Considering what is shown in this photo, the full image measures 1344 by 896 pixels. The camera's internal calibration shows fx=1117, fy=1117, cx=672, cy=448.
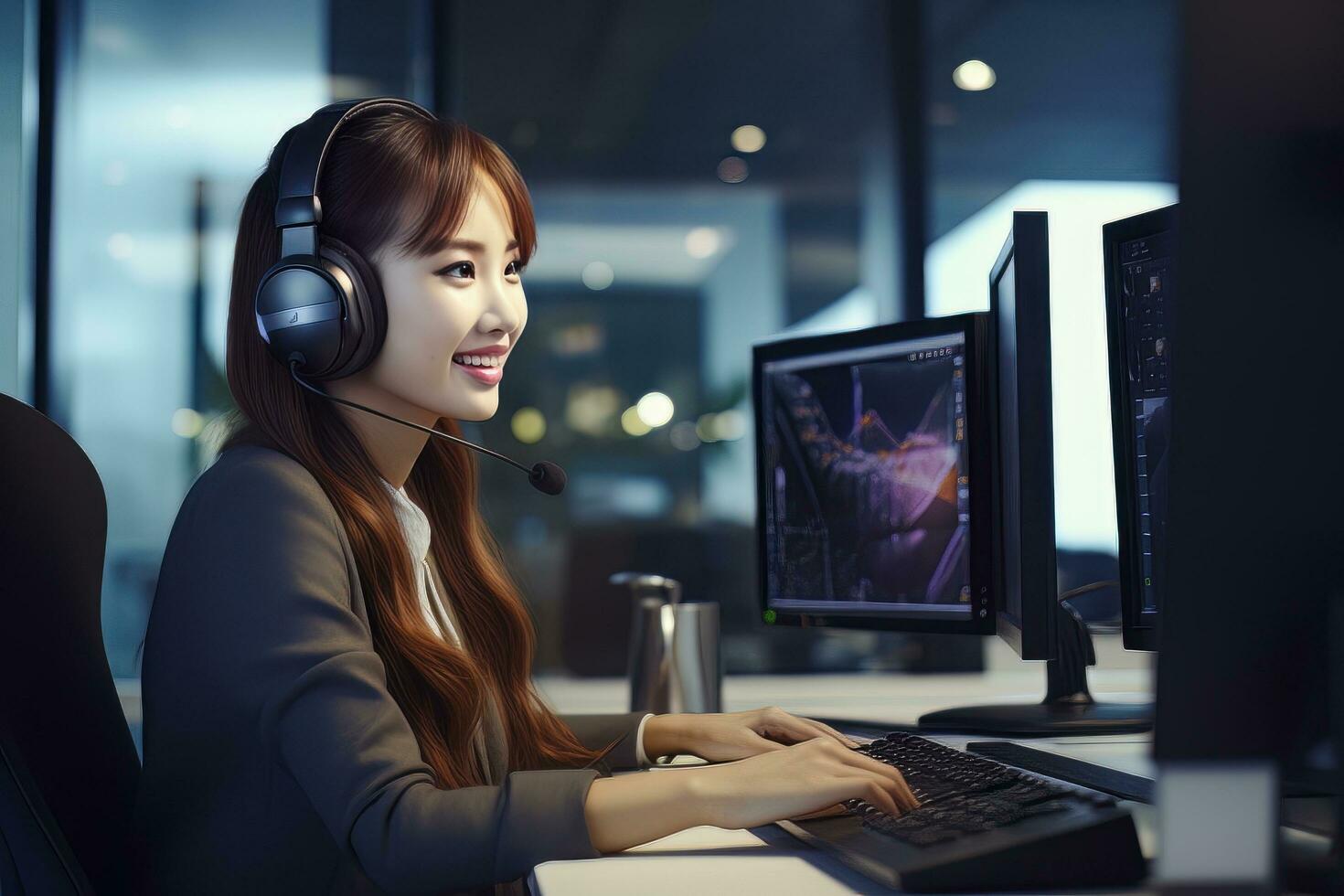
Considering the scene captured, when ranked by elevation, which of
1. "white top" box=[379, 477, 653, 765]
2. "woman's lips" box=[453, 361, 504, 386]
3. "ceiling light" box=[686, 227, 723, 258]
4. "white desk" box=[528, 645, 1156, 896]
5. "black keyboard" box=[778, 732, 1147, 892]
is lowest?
"white desk" box=[528, 645, 1156, 896]

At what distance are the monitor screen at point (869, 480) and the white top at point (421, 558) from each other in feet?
1.34

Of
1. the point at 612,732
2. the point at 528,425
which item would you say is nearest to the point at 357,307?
the point at 612,732

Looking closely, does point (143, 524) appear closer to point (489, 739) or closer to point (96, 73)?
point (96, 73)

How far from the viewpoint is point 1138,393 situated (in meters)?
1.08

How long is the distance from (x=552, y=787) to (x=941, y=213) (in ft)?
5.94

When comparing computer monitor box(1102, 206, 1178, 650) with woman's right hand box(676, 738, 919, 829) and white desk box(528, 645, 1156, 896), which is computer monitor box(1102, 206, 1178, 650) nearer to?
white desk box(528, 645, 1156, 896)

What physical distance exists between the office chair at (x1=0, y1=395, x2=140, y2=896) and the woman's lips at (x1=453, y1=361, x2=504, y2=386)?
1.15 ft

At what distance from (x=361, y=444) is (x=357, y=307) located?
0.14 m

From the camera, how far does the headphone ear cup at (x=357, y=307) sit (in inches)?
38.2

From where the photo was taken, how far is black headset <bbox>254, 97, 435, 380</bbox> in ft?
3.13

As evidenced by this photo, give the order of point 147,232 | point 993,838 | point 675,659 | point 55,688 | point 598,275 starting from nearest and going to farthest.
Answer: point 993,838 → point 55,688 → point 675,659 → point 147,232 → point 598,275

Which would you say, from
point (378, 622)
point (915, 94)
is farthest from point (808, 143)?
point (378, 622)

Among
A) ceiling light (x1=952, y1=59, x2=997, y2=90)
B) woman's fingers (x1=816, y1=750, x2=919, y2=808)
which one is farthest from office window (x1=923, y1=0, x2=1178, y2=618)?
woman's fingers (x1=816, y1=750, x2=919, y2=808)

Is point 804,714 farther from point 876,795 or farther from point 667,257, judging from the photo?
point 667,257
